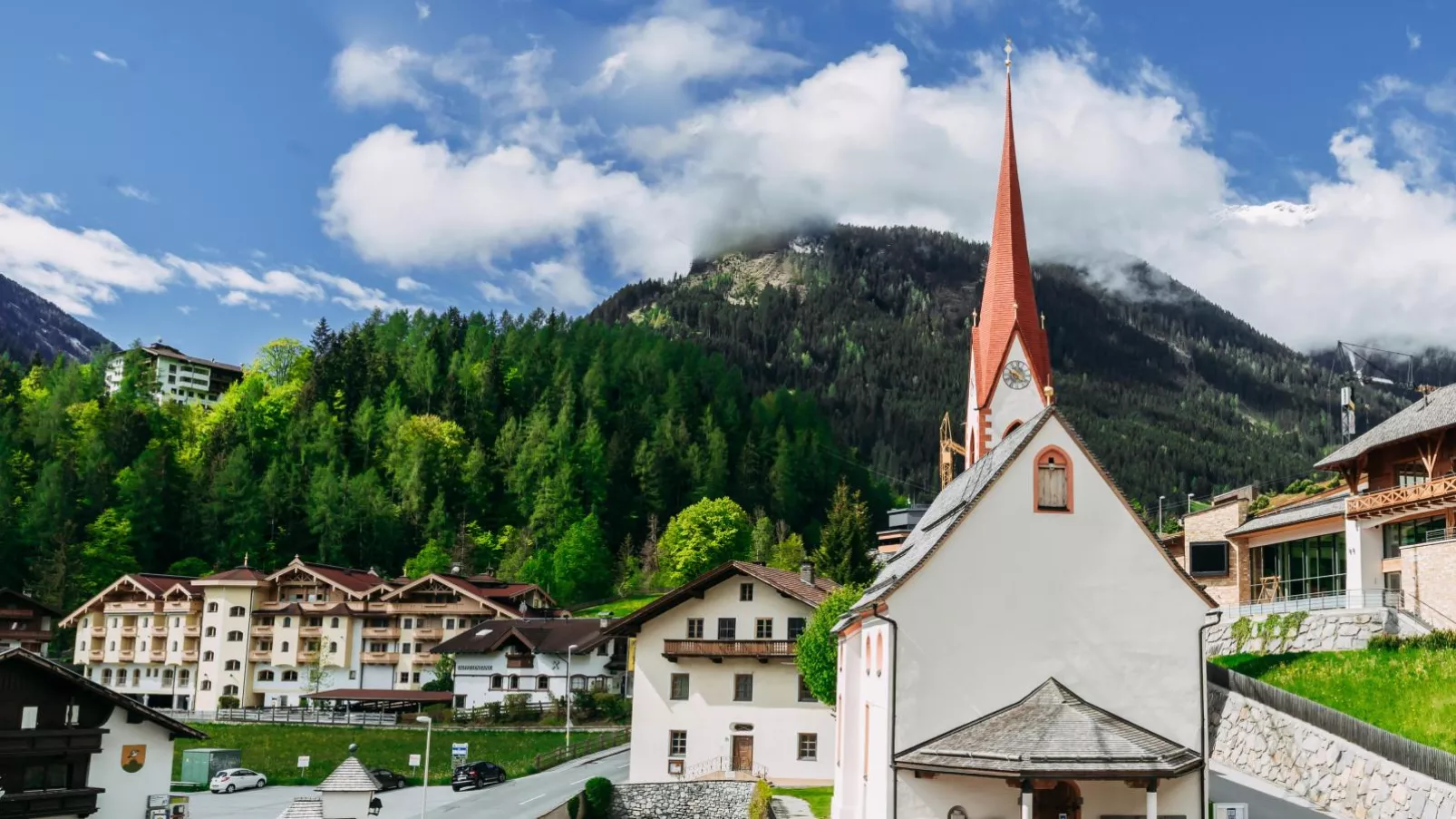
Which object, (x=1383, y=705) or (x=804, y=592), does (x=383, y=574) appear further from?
(x=1383, y=705)

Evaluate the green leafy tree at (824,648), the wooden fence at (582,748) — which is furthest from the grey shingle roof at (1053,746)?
the wooden fence at (582,748)

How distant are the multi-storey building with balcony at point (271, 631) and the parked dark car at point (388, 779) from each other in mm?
30764

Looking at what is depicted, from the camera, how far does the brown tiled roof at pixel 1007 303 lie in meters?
47.8

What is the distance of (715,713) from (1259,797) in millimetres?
22638

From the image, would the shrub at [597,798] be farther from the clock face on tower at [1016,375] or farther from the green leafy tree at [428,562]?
the green leafy tree at [428,562]

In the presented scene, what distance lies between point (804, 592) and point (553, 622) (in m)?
30.1

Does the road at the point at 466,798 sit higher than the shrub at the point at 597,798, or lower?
lower

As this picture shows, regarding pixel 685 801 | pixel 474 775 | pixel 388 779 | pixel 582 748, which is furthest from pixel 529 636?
pixel 685 801

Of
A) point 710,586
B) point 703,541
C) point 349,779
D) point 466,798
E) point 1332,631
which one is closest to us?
point 349,779

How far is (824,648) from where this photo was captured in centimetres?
4094

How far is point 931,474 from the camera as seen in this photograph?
623 ft

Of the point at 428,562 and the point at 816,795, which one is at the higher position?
the point at 428,562

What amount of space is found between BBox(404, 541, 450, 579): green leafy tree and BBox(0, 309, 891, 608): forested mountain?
2.65 meters

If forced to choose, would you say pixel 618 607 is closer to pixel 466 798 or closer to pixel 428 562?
pixel 428 562
